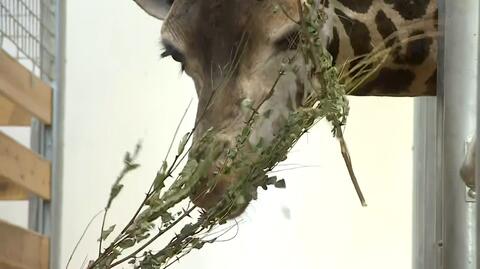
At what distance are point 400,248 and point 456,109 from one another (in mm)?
1118

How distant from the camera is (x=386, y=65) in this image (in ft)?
3.52

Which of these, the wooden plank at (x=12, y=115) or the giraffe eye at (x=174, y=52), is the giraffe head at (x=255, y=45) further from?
the wooden plank at (x=12, y=115)

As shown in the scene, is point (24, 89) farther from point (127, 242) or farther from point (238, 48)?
point (127, 242)

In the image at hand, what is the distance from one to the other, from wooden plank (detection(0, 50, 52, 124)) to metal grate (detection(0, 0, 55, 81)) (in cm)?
5

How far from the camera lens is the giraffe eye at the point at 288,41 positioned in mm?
874

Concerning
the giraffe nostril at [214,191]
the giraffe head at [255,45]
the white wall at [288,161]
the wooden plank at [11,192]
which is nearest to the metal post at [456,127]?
the giraffe nostril at [214,191]

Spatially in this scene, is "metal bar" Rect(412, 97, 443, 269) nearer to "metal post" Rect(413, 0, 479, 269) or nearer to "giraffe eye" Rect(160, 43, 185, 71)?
"giraffe eye" Rect(160, 43, 185, 71)

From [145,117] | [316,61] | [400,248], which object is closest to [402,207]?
[400,248]

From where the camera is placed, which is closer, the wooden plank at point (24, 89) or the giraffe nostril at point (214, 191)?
the giraffe nostril at point (214, 191)

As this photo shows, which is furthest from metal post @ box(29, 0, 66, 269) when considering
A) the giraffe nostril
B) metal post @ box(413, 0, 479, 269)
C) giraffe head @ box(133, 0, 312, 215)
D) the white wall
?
metal post @ box(413, 0, 479, 269)

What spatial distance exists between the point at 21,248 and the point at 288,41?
2.00ft

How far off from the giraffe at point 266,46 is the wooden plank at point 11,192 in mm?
448

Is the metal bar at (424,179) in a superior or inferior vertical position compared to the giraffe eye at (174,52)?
inferior

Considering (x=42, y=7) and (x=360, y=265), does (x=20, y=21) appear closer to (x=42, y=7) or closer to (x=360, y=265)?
(x=42, y=7)
